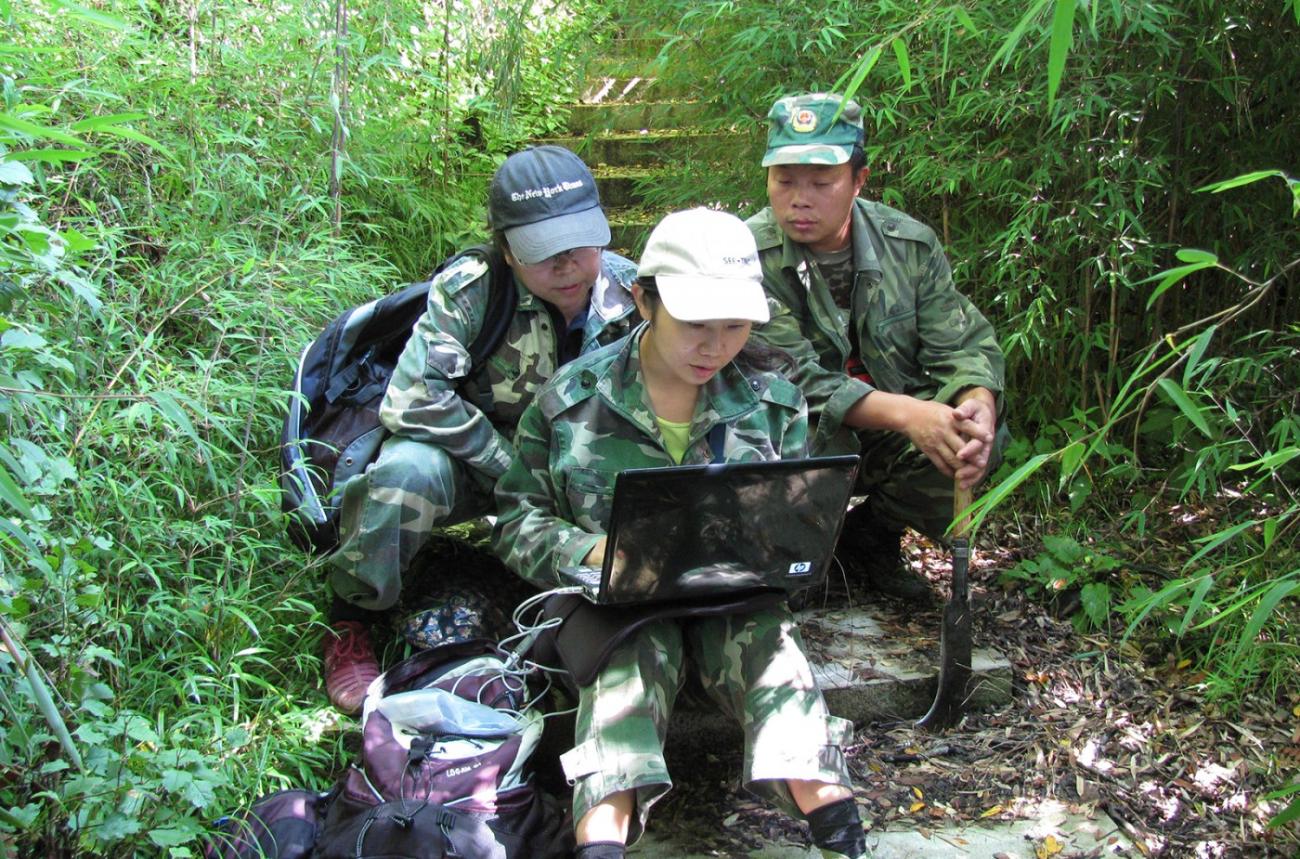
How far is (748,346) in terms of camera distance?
2852 mm

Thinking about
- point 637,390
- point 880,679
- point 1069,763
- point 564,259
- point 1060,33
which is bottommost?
point 1069,763

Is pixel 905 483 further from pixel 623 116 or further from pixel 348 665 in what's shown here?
pixel 623 116

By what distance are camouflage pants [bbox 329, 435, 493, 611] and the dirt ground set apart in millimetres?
369

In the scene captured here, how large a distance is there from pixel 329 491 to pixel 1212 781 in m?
2.44

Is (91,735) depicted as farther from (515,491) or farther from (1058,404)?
(1058,404)

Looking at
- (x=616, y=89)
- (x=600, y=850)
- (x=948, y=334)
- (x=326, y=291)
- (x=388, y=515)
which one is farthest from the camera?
(x=616, y=89)

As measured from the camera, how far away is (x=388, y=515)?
2971 millimetres

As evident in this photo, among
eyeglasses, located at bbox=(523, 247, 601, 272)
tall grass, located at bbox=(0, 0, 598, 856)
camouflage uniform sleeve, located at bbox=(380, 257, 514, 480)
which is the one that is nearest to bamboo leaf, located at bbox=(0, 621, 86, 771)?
tall grass, located at bbox=(0, 0, 598, 856)

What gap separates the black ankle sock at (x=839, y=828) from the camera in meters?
2.35

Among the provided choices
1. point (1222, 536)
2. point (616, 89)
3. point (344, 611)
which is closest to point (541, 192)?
point (344, 611)

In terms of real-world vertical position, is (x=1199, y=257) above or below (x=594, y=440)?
above

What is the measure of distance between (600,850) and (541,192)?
5.40 ft

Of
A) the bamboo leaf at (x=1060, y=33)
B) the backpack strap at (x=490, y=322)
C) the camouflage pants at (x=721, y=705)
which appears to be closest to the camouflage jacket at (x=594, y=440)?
the camouflage pants at (x=721, y=705)

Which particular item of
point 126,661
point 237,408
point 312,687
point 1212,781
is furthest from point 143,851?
point 1212,781
